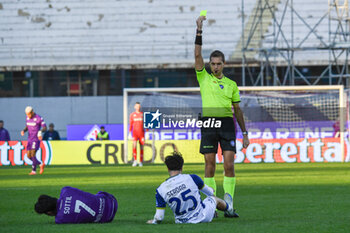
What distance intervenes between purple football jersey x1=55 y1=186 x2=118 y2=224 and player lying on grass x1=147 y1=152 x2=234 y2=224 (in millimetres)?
535

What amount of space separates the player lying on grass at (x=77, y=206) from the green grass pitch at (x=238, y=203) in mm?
155

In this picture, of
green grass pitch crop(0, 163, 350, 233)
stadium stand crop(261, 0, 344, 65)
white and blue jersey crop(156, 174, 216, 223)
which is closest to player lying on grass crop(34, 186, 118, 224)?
green grass pitch crop(0, 163, 350, 233)

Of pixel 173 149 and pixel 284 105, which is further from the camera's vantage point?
pixel 284 105

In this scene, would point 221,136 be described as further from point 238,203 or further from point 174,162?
point 238,203

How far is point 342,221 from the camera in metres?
8.03

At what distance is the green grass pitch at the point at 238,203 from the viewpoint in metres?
7.58

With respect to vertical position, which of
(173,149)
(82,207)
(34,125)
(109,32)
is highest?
(109,32)

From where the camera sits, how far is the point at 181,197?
766cm

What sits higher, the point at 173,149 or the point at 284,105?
the point at 284,105

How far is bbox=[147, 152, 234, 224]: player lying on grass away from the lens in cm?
767

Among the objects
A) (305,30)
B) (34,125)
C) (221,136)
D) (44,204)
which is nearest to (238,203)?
(221,136)

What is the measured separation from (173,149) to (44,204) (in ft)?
63.6

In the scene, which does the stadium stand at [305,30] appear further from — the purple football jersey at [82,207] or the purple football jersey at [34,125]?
the purple football jersey at [82,207]

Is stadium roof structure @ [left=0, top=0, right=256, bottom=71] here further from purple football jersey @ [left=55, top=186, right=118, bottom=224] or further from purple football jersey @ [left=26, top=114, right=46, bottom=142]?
purple football jersey @ [left=55, top=186, right=118, bottom=224]
